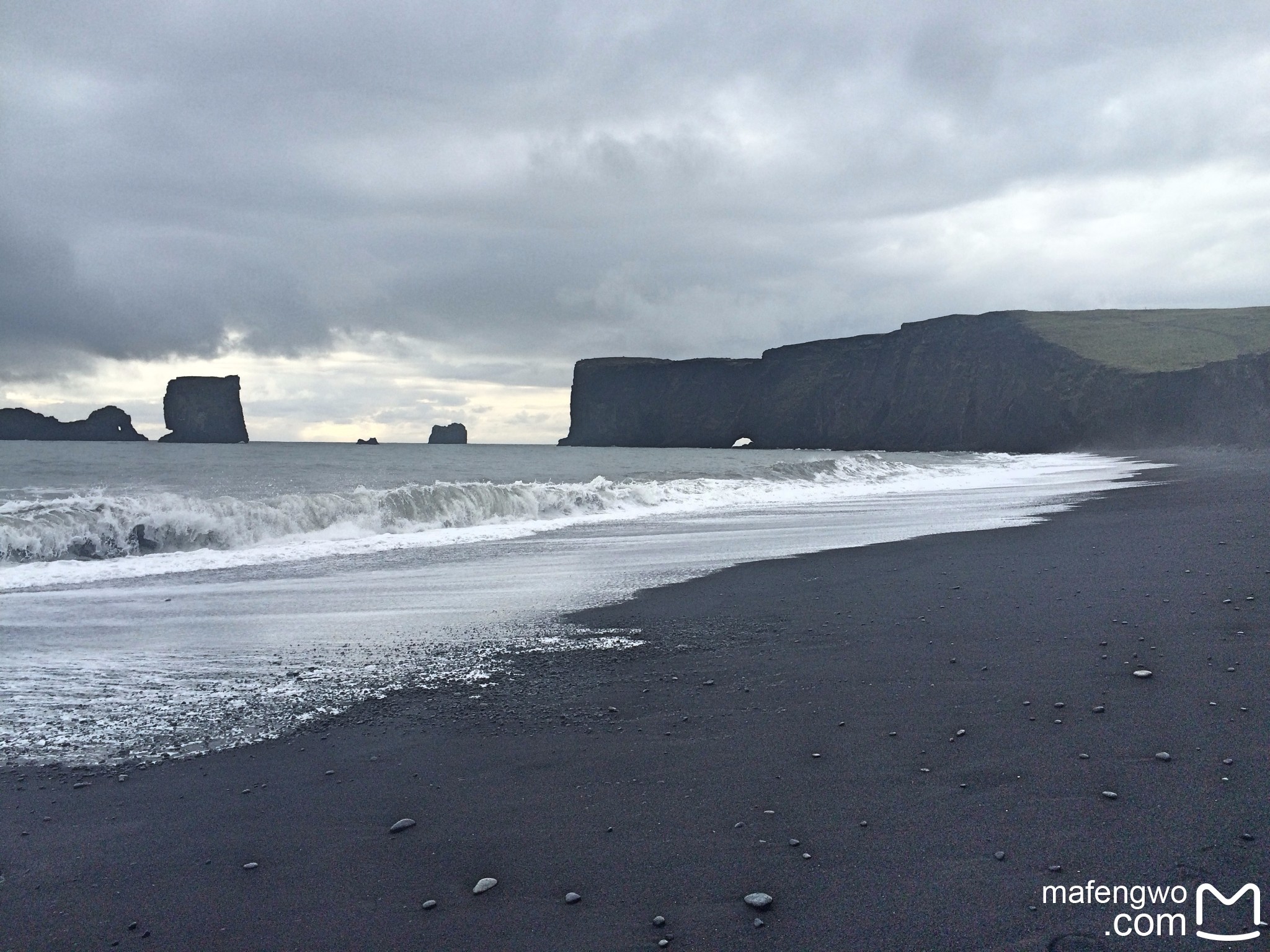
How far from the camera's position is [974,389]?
318ft

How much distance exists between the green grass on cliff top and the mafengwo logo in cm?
8651

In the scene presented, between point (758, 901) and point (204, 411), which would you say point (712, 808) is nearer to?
point (758, 901)

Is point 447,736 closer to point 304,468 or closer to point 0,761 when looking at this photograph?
point 0,761

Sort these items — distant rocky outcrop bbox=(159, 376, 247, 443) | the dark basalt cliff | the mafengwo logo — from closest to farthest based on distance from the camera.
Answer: the mafengwo logo → the dark basalt cliff → distant rocky outcrop bbox=(159, 376, 247, 443)

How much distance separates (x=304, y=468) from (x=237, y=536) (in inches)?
1466

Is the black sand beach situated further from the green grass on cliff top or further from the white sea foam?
the green grass on cliff top

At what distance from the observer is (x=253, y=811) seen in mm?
3596

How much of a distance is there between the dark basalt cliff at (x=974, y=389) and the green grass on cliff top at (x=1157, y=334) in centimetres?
31

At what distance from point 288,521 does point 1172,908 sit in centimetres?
1518

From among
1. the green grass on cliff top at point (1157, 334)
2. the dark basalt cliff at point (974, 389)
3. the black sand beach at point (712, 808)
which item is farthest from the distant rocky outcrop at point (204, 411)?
the black sand beach at point (712, 808)

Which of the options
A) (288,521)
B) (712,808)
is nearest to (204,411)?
(288,521)

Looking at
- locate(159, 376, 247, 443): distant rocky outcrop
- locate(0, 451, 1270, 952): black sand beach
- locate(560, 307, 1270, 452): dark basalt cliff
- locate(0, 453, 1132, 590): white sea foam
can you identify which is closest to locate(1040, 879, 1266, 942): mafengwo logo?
locate(0, 451, 1270, 952): black sand beach

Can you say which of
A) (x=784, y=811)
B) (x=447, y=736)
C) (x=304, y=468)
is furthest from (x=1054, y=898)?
(x=304, y=468)

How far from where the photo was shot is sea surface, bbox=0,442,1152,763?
17.0 feet
